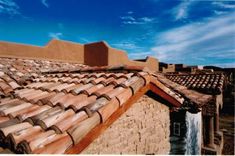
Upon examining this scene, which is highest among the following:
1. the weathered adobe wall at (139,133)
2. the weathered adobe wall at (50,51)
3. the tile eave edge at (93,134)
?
the weathered adobe wall at (50,51)

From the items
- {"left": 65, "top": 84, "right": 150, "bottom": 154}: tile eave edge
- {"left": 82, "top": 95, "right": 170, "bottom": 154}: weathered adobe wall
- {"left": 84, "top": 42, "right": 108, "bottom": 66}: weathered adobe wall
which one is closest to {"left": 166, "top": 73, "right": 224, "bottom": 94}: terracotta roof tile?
{"left": 84, "top": 42, "right": 108, "bottom": 66}: weathered adobe wall

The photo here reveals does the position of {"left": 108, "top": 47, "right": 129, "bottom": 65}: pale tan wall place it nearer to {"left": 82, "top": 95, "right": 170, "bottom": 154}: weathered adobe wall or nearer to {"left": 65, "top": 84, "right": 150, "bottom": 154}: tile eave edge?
{"left": 82, "top": 95, "right": 170, "bottom": 154}: weathered adobe wall

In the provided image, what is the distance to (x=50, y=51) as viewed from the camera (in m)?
11.4

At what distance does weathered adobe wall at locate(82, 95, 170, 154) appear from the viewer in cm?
287

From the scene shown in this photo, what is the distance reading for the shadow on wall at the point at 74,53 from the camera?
33.4 feet

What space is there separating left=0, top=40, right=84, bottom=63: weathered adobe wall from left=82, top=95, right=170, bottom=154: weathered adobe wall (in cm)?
766

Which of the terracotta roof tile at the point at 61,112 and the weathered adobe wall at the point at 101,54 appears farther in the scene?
the weathered adobe wall at the point at 101,54

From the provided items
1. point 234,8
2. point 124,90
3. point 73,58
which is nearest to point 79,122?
point 124,90

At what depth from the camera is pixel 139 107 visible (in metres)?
3.48

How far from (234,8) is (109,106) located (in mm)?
2487

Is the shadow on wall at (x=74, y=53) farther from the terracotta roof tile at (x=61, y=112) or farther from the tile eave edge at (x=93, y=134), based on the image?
the tile eave edge at (x=93, y=134)

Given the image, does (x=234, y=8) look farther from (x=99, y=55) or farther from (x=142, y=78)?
(x=99, y=55)

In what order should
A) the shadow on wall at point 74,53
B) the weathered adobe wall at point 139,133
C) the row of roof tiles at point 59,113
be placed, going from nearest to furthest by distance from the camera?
the row of roof tiles at point 59,113, the weathered adobe wall at point 139,133, the shadow on wall at point 74,53

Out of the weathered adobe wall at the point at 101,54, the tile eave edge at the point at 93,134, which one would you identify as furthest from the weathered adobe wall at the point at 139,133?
the weathered adobe wall at the point at 101,54
